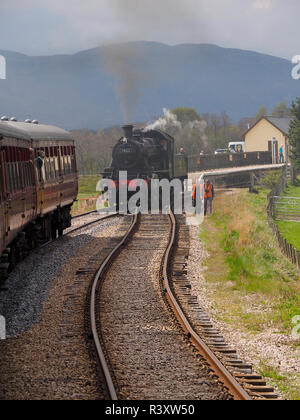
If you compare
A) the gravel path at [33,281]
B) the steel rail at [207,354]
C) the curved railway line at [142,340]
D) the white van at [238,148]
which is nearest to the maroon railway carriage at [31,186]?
the gravel path at [33,281]

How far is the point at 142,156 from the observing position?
30156 millimetres

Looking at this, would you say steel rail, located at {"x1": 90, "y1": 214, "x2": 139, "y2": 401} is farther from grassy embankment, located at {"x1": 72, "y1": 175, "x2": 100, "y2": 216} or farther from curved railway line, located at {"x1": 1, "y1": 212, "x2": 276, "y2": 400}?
grassy embankment, located at {"x1": 72, "y1": 175, "x2": 100, "y2": 216}

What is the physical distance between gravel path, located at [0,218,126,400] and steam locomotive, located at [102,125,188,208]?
14503 mm

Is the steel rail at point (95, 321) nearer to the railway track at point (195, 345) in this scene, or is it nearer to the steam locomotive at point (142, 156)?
the railway track at point (195, 345)

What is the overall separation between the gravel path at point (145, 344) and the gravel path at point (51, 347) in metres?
0.41

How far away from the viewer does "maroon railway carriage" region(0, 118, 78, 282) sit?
500 inches

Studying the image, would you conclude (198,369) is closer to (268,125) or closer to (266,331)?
(266,331)

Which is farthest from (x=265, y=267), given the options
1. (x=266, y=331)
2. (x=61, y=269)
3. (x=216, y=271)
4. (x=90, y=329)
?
(x=90, y=329)

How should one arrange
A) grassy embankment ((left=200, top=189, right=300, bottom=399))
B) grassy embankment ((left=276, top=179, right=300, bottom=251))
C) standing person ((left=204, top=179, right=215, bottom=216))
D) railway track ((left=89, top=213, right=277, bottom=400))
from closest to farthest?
railway track ((left=89, top=213, right=277, bottom=400))
grassy embankment ((left=200, top=189, right=300, bottom=399))
standing person ((left=204, top=179, right=215, bottom=216))
grassy embankment ((left=276, top=179, right=300, bottom=251))

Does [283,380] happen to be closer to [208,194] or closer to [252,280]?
[252,280]

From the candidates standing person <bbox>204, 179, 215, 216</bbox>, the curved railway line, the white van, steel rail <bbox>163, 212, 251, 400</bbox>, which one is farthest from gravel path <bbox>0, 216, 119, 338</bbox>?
the white van

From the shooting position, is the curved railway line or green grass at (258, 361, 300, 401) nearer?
the curved railway line

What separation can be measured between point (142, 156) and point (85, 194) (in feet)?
71.8

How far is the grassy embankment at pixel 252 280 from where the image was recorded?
11125 mm
